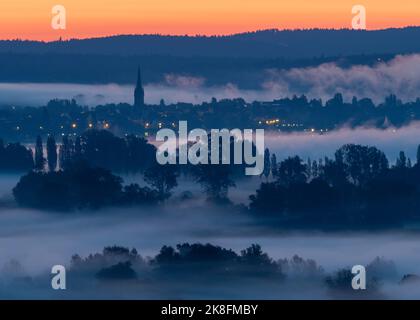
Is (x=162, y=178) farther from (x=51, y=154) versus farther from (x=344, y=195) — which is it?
(x=344, y=195)

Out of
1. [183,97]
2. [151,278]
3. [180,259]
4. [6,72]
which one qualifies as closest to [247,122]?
[183,97]

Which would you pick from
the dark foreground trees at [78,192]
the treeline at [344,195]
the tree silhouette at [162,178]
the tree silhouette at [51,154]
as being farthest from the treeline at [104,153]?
the treeline at [344,195]

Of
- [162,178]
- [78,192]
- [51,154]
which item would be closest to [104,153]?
[51,154]

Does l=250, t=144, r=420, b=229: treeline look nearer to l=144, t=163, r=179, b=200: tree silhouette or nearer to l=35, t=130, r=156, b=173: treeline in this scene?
l=144, t=163, r=179, b=200: tree silhouette

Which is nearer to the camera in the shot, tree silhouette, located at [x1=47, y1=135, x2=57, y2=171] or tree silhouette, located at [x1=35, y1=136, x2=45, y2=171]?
tree silhouette, located at [x1=35, y1=136, x2=45, y2=171]

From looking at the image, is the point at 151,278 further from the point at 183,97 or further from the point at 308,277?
the point at 183,97

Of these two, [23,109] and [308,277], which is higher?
[23,109]

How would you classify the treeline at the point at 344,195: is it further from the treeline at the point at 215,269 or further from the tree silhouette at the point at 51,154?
the tree silhouette at the point at 51,154

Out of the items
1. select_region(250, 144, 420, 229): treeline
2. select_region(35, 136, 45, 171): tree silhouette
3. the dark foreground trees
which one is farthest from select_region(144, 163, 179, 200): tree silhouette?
select_region(35, 136, 45, 171): tree silhouette
